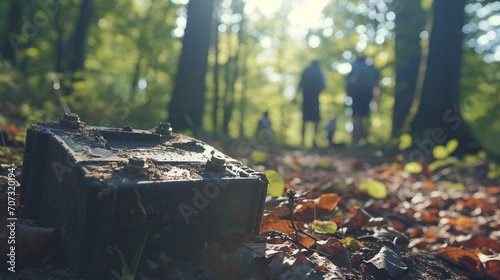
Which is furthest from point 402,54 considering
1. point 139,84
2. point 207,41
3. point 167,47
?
point 139,84

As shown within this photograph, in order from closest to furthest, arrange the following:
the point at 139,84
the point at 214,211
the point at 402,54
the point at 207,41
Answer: the point at 214,211
the point at 207,41
the point at 402,54
the point at 139,84

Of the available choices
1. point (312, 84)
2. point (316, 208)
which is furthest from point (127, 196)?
point (312, 84)

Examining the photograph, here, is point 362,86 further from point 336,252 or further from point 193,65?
point 336,252

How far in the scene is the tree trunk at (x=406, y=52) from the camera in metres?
10.9

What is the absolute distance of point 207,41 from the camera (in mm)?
7453

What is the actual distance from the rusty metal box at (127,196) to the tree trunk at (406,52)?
9.73 meters

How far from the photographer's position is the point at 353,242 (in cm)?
215

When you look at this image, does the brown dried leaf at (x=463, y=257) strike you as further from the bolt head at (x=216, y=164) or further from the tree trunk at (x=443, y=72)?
the tree trunk at (x=443, y=72)

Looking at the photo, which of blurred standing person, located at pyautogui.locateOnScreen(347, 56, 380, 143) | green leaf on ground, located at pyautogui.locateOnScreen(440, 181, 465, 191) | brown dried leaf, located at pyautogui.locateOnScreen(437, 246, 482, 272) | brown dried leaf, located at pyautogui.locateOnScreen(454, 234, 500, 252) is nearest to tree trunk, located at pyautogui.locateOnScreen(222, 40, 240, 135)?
blurred standing person, located at pyautogui.locateOnScreen(347, 56, 380, 143)

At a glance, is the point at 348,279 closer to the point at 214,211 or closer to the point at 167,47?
the point at 214,211

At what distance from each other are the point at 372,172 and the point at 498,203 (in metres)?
1.74

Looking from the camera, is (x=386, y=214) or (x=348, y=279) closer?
(x=348, y=279)

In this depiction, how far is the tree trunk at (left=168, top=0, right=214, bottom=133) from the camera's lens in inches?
285

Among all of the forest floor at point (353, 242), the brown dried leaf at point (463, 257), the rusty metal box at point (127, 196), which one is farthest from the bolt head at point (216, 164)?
the brown dried leaf at point (463, 257)
